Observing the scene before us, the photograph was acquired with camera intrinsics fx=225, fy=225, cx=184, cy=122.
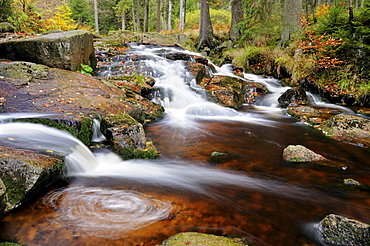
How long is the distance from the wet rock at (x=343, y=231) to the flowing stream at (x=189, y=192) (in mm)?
131

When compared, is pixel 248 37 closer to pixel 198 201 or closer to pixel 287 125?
pixel 287 125

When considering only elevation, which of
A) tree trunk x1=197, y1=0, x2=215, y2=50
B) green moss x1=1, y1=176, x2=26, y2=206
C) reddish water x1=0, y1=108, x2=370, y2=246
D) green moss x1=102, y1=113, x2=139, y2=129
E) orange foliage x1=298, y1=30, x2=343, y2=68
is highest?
tree trunk x1=197, y1=0, x2=215, y2=50

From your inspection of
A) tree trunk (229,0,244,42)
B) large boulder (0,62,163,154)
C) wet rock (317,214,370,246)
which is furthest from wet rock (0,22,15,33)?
wet rock (317,214,370,246)

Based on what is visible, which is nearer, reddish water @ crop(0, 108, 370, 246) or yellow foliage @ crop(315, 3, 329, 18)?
reddish water @ crop(0, 108, 370, 246)

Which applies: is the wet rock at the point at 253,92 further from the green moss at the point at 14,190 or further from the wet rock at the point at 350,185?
the green moss at the point at 14,190

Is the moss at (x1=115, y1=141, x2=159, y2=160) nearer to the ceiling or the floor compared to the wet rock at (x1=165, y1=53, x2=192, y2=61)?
nearer to the floor

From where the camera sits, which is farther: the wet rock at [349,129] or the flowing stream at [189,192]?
the wet rock at [349,129]

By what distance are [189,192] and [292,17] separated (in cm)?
1294

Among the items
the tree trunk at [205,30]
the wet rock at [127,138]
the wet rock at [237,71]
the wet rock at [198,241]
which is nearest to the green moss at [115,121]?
the wet rock at [127,138]

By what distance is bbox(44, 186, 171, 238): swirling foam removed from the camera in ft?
7.98

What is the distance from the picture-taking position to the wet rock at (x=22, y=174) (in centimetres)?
259

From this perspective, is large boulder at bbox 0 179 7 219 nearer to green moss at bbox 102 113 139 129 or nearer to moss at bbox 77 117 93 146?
moss at bbox 77 117 93 146

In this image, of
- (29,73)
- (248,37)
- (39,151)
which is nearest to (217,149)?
(39,151)

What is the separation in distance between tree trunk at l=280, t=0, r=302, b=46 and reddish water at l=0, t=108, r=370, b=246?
30.5 ft
